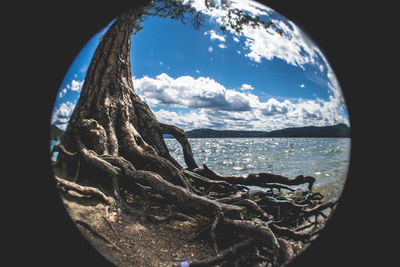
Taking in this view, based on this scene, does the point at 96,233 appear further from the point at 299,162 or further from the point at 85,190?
the point at 299,162

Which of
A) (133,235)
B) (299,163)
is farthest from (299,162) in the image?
(133,235)

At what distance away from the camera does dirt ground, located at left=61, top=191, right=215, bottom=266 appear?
2.91 m

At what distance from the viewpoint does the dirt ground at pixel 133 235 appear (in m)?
2.91

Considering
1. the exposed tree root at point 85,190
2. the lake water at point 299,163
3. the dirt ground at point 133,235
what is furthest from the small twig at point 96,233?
Answer: the lake water at point 299,163

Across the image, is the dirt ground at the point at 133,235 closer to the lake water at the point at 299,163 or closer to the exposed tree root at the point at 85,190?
the exposed tree root at the point at 85,190

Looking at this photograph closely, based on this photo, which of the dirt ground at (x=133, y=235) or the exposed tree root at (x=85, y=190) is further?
the exposed tree root at (x=85, y=190)

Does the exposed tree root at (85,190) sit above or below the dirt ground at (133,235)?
above

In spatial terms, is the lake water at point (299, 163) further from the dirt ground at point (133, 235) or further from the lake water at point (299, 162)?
the dirt ground at point (133, 235)

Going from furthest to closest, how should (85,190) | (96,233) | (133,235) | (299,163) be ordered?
1. (299,163)
2. (85,190)
3. (133,235)
4. (96,233)

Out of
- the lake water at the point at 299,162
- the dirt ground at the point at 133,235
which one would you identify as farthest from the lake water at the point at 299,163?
the dirt ground at the point at 133,235

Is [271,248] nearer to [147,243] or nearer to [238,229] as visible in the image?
[238,229]

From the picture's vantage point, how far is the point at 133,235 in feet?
11.1

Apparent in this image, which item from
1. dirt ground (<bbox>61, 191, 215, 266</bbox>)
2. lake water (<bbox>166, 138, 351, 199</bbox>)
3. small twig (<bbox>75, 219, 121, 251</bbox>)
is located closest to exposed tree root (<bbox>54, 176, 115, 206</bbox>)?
dirt ground (<bbox>61, 191, 215, 266</bbox>)

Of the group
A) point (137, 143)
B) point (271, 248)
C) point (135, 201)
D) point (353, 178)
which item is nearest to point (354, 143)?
point (353, 178)
